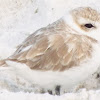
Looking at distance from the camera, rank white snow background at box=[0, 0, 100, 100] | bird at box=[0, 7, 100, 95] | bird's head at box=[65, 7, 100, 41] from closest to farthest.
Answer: bird at box=[0, 7, 100, 95] → bird's head at box=[65, 7, 100, 41] → white snow background at box=[0, 0, 100, 100]

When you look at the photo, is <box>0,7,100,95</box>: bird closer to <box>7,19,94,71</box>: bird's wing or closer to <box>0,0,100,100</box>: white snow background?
<box>7,19,94,71</box>: bird's wing

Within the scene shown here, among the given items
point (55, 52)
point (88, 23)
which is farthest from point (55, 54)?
point (88, 23)

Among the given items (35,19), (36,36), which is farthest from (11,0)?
(36,36)

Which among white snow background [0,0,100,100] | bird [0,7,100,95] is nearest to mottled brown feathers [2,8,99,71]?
bird [0,7,100,95]

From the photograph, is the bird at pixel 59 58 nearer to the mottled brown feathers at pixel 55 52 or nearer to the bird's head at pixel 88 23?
the mottled brown feathers at pixel 55 52

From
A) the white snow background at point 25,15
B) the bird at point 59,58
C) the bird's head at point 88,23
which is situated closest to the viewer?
the bird at point 59,58

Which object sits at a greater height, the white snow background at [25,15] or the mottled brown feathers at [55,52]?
the mottled brown feathers at [55,52]

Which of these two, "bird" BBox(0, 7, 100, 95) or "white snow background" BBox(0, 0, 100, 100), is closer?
"bird" BBox(0, 7, 100, 95)

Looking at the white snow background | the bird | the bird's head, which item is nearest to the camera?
the bird

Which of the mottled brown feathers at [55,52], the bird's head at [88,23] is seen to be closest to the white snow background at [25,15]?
the bird's head at [88,23]
